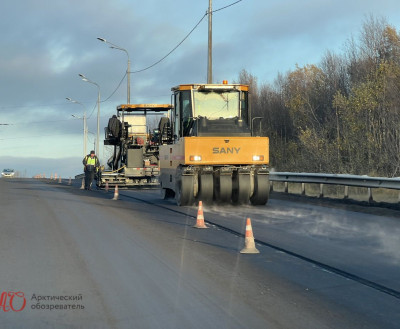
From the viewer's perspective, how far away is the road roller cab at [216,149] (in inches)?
652

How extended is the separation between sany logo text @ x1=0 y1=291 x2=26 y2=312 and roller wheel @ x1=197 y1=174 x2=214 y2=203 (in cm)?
1081

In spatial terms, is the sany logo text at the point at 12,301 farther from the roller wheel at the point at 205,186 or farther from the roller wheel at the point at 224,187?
the roller wheel at the point at 224,187

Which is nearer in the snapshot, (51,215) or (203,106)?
(51,215)

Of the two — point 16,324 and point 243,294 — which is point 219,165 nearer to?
point 243,294

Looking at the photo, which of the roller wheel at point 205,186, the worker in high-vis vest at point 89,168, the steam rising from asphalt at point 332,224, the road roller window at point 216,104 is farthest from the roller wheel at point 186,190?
the worker in high-vis vest at point 89,168

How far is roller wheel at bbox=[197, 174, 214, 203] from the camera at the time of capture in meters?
16.8

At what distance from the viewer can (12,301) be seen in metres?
5.81

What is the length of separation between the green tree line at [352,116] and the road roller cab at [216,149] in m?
4.80

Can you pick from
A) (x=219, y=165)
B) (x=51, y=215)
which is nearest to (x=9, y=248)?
(x=51, y=215)

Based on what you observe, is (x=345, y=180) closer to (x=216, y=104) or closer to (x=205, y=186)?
(x=205, y=186)

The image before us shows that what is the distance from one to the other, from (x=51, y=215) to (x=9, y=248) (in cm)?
545

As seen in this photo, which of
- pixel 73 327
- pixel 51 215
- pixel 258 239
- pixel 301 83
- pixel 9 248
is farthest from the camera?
pixel 301 83

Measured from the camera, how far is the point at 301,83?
5259 centimetres

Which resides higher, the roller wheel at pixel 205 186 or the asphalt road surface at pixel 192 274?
the roller wheel at pixel 205 186
